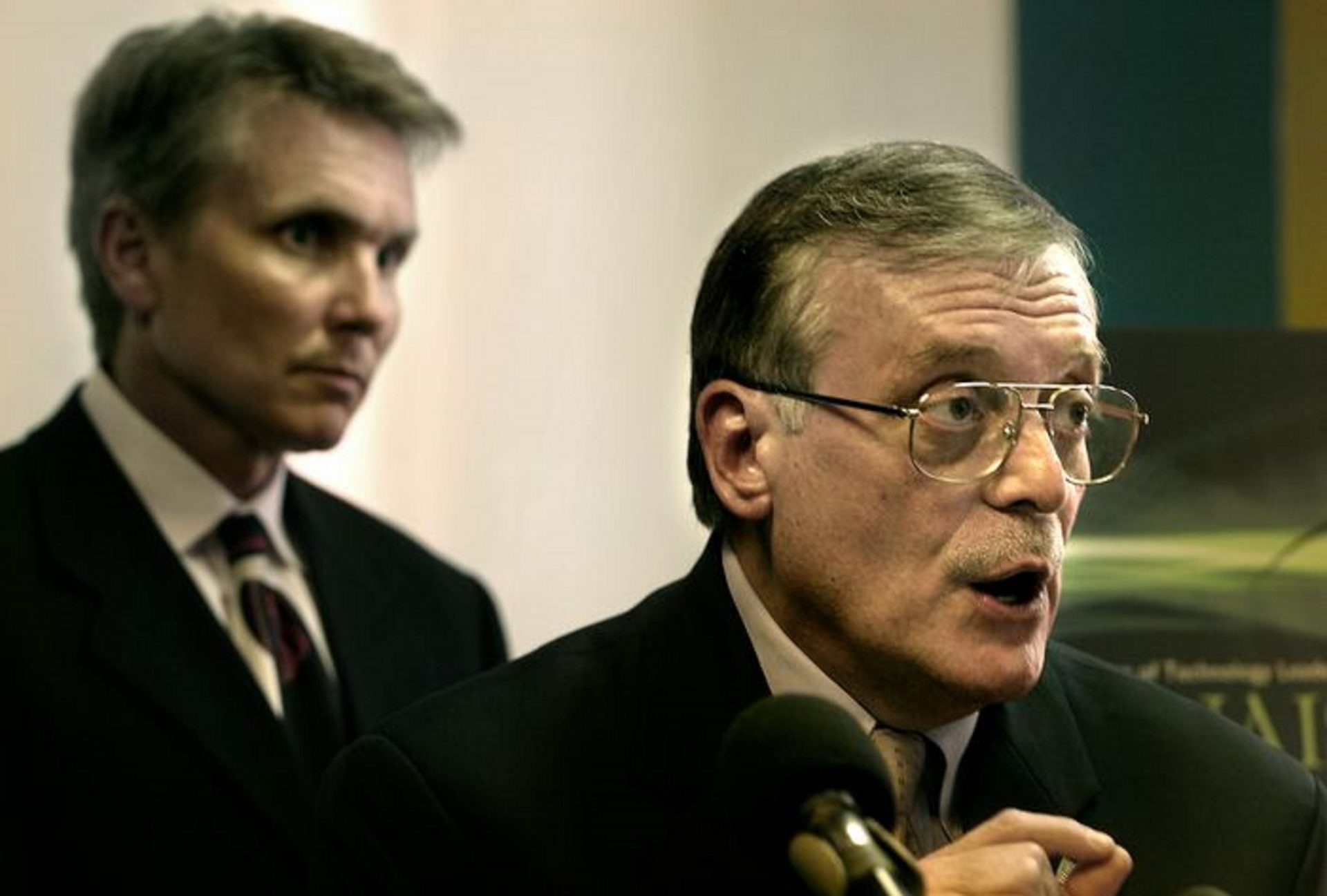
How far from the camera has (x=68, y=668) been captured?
114 inches

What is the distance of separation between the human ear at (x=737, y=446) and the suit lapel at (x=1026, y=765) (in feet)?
1.06

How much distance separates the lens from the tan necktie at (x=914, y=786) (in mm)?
2219

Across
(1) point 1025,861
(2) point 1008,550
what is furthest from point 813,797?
(2) point 1008,550

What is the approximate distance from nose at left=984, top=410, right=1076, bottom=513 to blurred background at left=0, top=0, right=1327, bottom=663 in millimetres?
1757

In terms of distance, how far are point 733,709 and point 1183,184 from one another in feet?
6.53

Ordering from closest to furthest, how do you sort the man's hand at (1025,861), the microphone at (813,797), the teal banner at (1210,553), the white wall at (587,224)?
the microphone at (813,797) < the man's hand at (1025,861) < the teal banner at (1210,553) < the white wall at (587,224)

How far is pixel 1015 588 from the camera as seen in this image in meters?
2.15

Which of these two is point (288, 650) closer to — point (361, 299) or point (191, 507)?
point (191, 507)

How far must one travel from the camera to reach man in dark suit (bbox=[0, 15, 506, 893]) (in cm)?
285

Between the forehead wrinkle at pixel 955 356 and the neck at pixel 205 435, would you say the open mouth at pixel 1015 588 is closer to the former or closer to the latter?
the forehead wrinkle at pixel 955 356

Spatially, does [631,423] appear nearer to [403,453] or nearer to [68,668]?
[403,453]

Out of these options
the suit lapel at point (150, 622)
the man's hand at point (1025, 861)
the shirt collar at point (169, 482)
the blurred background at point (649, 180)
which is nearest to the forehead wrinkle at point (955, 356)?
the man's hand at point (1025, 861)

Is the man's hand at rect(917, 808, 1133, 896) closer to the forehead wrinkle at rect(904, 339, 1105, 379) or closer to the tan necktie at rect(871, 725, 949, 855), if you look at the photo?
the tan necktie at rect(871, 725, 949, 855)

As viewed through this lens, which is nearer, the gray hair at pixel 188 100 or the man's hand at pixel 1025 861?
the man's hand at pixel 1025 861
